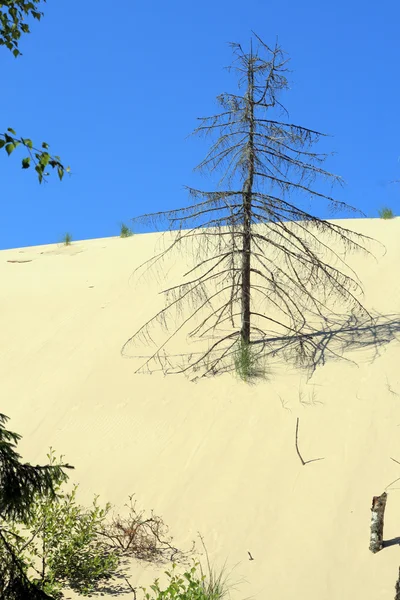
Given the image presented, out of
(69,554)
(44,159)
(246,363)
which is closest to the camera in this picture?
(44,159)

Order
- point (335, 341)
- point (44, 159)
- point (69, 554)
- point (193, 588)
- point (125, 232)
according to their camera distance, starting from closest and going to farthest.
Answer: point (44, 159), point (193, 588), point (69, 554), point (335, 341), point (125, 232)

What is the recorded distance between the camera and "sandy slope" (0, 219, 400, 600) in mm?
7863

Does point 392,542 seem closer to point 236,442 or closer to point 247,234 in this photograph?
point 236,442

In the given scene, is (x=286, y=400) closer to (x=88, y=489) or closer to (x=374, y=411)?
(x=374, y=411)

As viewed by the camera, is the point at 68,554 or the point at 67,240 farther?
the point at 67,240

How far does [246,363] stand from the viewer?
468 inches

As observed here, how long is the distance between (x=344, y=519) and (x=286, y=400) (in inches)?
115

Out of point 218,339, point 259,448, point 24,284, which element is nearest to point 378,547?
point 259,448

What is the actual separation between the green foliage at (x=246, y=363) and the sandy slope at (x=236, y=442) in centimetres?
24

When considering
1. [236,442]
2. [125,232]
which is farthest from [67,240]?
[236,442]

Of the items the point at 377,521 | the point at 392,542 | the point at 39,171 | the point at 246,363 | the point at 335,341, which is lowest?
the point at 392,542

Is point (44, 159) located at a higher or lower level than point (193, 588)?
higher

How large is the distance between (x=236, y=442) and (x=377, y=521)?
3.04 m

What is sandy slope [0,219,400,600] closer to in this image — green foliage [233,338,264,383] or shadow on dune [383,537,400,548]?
shadow on dune [383,537,400,548]
